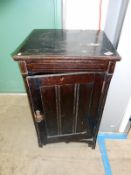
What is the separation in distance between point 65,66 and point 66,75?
0.05m

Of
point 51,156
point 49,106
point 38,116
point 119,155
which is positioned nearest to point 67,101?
point 49,106

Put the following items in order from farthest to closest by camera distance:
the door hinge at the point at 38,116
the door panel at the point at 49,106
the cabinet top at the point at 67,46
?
the door hinge at the point at 38,116
the door panel at the point at 49,106
the cabinet top at the point at 67,46

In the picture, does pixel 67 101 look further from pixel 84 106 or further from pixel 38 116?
pixel 38 116

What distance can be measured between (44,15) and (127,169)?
1.54 metres

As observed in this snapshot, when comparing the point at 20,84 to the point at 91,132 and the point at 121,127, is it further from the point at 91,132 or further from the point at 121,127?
the point at 121,127

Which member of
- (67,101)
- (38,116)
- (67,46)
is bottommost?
(38,116)

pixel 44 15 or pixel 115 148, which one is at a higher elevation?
pixel 44 15

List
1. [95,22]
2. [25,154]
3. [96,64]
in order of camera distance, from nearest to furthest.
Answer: [96,64] → [95,22] → [25,154]

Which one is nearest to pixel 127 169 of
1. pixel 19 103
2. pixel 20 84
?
pixel 19 103

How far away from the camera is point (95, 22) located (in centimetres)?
113

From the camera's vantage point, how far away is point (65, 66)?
0.81 metres

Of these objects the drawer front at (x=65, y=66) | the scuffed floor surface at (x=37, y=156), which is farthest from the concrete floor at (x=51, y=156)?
the drawer front at (x=65, y=66)

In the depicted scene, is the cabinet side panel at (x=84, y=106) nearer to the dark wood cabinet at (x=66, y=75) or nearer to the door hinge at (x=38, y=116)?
the dark wood cabinet at (x=66, y=75)

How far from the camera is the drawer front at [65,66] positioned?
31.1 inches
